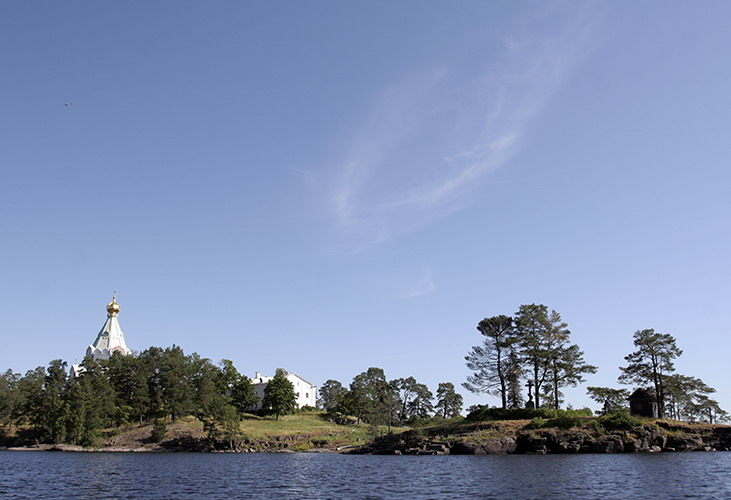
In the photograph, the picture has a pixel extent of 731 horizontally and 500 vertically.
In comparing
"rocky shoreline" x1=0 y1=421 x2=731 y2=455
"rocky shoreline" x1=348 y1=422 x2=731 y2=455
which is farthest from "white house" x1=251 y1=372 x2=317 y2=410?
"rocky shoreline" x1=348 y1=422 x2=731 y2=455

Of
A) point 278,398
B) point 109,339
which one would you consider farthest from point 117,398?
point 109,339

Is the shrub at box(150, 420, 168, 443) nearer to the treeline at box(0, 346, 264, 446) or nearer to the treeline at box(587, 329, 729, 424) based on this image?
the treeline at box(0, 346, 264, 446)

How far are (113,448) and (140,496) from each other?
77085 millimetres

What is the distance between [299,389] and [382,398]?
29732mm

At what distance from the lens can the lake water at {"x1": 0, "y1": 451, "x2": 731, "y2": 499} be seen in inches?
1300

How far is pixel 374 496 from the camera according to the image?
32.3 meters

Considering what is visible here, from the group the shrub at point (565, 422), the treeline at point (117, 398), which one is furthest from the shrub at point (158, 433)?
the shrub at point (565, 422)

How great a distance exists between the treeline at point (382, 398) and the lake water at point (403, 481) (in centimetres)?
7099

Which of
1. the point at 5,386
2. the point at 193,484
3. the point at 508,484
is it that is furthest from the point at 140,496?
the point at 5,386

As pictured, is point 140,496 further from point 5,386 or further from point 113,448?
point 5,386

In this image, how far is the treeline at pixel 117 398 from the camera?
100 m

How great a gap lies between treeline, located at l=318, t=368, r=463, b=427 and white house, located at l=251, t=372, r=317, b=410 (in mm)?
5568

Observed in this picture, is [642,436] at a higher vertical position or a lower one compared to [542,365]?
lower

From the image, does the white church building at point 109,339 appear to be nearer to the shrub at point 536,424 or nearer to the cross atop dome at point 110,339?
the cross atop dome at point 110,339
